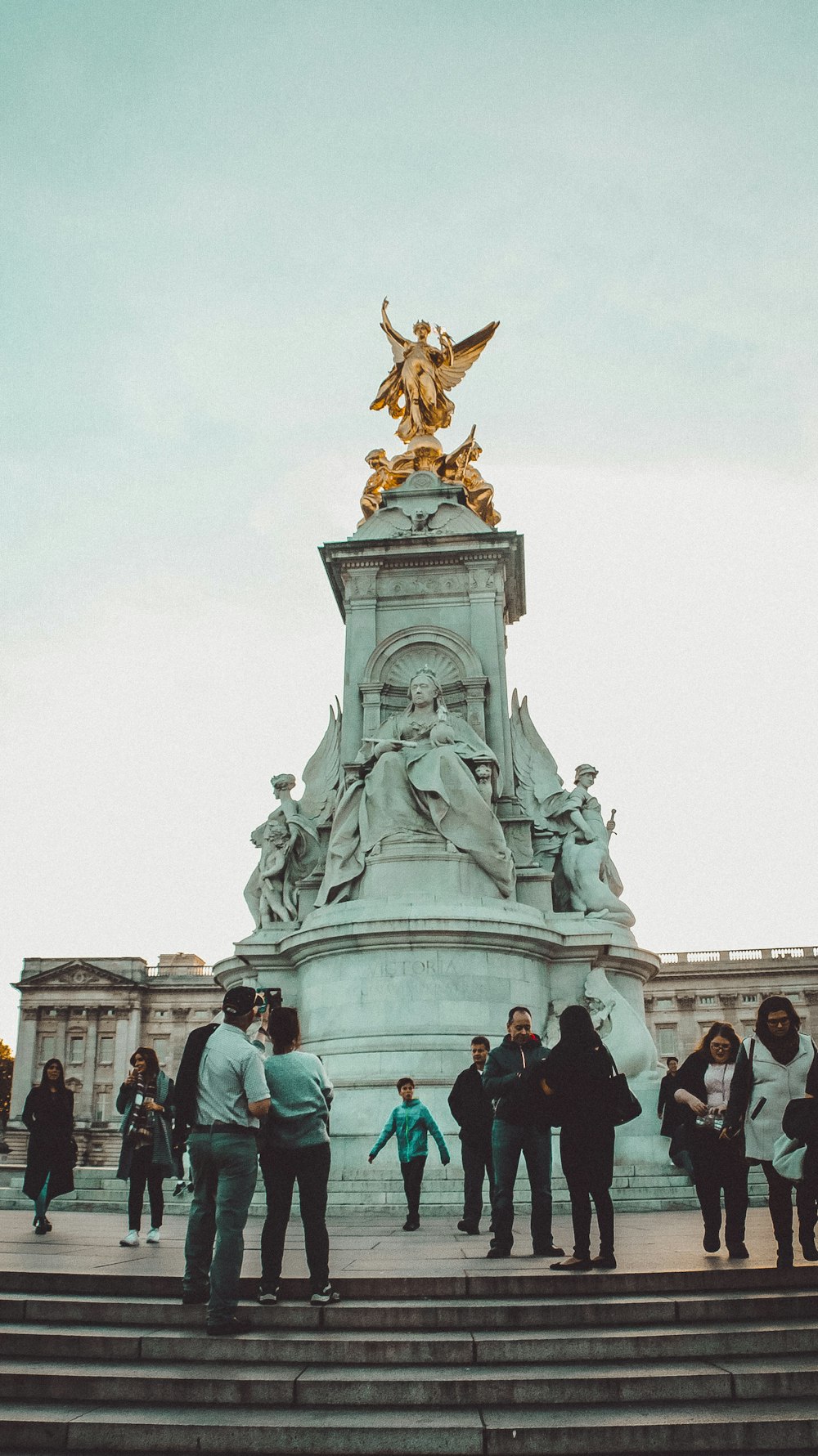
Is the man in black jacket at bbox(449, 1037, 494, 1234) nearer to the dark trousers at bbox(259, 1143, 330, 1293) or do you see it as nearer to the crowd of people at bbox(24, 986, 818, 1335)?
the crowd of people at bbox(24, 986, 818, 1335)

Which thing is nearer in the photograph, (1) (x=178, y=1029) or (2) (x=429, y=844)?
(2) (x=429, y=844)

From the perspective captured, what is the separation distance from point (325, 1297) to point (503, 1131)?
8.89ft

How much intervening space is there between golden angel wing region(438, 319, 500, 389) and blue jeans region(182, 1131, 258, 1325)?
2213cm

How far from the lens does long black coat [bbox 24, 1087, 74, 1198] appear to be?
1184cm

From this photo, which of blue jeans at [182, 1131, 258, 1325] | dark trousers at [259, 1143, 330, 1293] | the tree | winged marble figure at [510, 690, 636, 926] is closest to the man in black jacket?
dark trousers at [259, 1143, 330, 1293]

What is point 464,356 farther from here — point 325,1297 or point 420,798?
point 325,1297

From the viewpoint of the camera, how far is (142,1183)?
10.6m

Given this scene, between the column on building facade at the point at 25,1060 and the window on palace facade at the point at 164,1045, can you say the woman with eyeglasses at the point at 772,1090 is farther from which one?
the window on palace facade at the point at 164,1045

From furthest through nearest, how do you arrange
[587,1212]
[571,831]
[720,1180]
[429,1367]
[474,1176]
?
[571,831], [474,1176], [720,1180], [587,1212], [429,1367]

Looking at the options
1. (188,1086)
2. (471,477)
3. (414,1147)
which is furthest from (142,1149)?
(471,477)

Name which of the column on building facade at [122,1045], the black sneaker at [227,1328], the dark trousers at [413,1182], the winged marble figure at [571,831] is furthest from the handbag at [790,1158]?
the column on building facade at [122,1045]

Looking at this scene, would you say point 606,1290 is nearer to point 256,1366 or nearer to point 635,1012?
point 256,1366

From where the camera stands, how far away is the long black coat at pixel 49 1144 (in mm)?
11844

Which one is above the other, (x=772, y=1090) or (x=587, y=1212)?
(x=772, y=1090)
